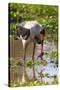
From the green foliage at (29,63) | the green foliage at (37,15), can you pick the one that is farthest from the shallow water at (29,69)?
the green foliage at (37,15)

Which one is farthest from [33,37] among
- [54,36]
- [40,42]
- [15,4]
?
[15,4]

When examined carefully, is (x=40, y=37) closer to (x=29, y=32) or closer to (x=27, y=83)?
(x=29, y=32)

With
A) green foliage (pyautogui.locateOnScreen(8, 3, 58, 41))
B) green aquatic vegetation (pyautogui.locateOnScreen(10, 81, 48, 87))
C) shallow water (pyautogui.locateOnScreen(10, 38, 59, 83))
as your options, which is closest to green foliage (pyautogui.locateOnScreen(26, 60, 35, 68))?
shallow water (pyautogui.locateOnScreen(10, 38, 59, 83))

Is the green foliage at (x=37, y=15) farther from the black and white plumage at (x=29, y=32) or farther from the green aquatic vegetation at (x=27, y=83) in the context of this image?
the green aquatic vegetation at (x=27, y=83)

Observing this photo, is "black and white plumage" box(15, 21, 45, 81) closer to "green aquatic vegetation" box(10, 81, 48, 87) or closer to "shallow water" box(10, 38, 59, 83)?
"shallow water" box(10, 38, 59, 83)

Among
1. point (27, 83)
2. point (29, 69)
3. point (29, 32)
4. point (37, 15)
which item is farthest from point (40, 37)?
point (27, 83)

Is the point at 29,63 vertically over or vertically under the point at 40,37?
under
